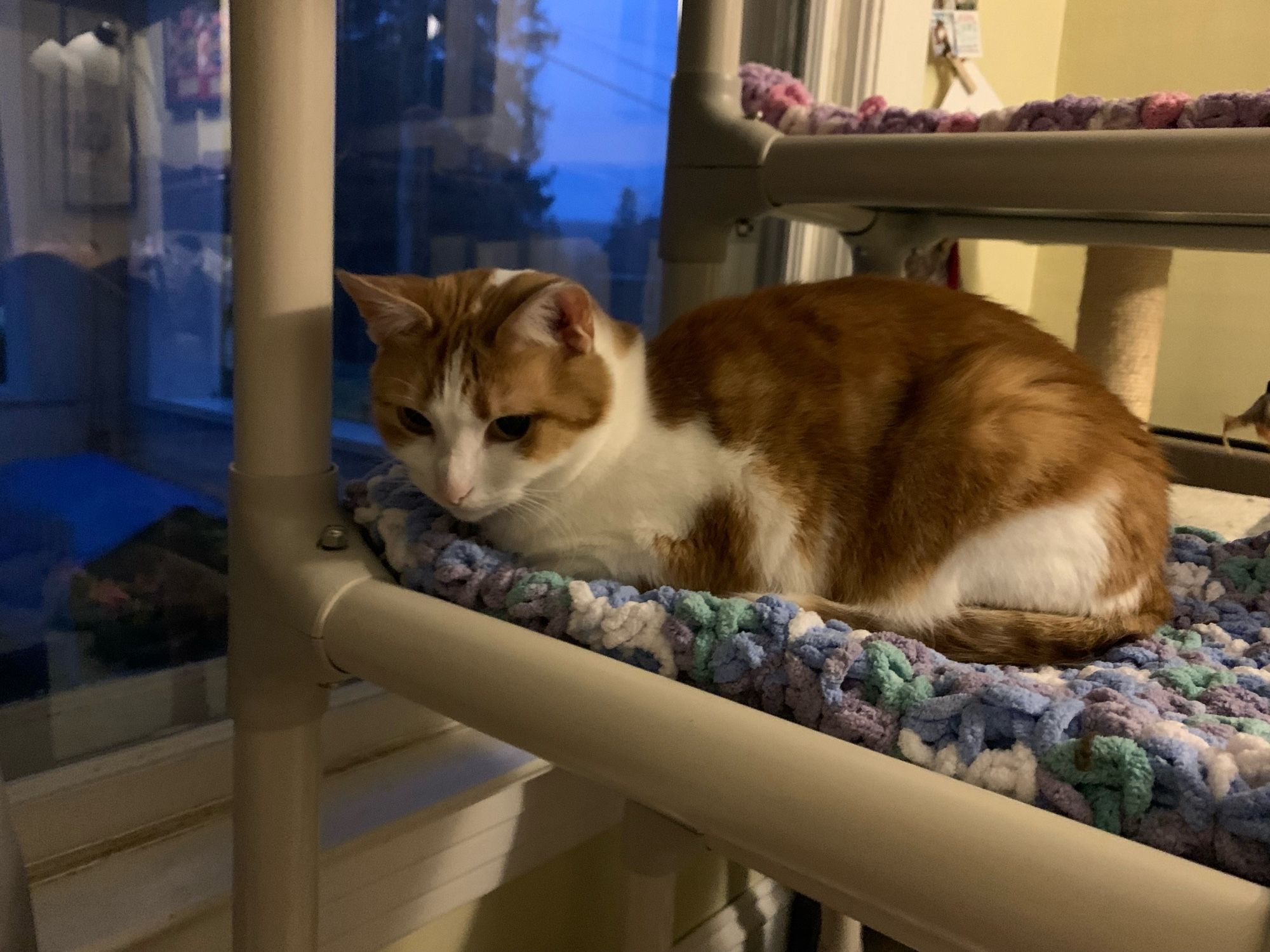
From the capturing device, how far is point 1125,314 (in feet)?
4.69

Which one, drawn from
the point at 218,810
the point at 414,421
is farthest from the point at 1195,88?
the point at 218,810

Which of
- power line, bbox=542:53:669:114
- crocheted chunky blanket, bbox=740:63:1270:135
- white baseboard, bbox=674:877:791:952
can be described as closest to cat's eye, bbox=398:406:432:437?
crocheted chunky blanket, bbox=740:63:1270:135

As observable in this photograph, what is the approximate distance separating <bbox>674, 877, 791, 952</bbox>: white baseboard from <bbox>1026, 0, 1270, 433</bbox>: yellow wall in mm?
1254

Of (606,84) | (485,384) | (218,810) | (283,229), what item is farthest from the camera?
(606,84)

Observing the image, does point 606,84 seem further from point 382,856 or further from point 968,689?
point 968,689

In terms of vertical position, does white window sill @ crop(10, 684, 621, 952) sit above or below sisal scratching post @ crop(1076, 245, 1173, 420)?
below

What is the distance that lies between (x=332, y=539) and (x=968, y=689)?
0.39 meters

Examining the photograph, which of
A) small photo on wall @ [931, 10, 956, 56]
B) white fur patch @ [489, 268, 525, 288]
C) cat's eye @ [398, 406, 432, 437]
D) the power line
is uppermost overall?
small photo on wall @ [931, 10, 956, 56]

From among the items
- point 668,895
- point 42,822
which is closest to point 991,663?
point 668,895

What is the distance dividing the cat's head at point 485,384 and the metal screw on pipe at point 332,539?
0.24ft

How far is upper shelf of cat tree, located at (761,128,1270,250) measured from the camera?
2.06ft

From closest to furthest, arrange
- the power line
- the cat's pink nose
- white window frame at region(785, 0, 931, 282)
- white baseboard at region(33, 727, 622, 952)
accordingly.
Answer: the cat's pink nose < white baseboard at region(33, 727, 622, 952) < the power line < white window frame at region(785, 0, 931, 282)

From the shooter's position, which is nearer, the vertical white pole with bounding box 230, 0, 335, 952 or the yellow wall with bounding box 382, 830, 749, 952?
the vertical white pole with bounding box 230, 0, 335, 952

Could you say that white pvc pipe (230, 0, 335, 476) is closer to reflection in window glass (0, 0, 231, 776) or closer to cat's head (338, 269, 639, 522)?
cat's head (338, 269, 639, 522)
